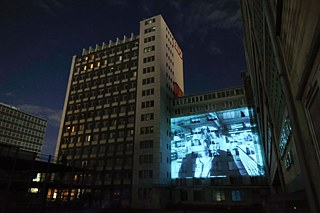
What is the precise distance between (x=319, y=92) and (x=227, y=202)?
165 feet

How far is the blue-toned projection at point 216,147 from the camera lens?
48.1 meters

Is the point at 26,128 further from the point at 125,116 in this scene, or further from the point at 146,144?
the point at 146,144

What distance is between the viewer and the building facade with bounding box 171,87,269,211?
46.7 metres

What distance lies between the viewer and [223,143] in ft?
168

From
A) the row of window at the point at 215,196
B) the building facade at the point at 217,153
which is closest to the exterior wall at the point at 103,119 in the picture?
the building facade at the point at 217,153

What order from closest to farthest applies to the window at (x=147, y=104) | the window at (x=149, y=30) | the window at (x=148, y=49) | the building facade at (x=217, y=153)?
the building facade at (x=217, y=153)
the window at (x=147, y=104)
the window at (x=148, y=49)
the window at (x=149, y=30)

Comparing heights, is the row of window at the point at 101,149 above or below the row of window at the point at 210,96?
below

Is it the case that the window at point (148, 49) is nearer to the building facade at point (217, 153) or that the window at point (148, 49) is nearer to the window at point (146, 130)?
the building facade at point (217, 153)

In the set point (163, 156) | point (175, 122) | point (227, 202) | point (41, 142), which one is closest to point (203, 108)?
point (175, 122)

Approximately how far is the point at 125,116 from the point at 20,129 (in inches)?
3278

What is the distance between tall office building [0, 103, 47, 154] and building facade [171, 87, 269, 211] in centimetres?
8861

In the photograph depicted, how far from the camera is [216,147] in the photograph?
5166 centimetres

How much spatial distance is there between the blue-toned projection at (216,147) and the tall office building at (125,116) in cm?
404

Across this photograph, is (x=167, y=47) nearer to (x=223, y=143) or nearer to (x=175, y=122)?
(x=175, y=122)
